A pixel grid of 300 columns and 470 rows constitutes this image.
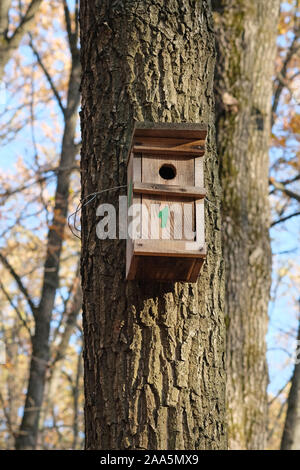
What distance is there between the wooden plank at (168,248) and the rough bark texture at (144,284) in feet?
0.78

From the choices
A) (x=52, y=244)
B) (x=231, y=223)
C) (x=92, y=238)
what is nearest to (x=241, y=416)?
(x=231, y=223)

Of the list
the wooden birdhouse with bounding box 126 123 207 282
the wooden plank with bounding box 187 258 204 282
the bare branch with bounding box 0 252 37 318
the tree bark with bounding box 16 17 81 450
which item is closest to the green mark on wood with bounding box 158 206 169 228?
the wooden birdhouse with bounding box 126 123 207 282

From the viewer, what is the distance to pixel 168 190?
2529 millimetres

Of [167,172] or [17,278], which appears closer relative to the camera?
[167,172]

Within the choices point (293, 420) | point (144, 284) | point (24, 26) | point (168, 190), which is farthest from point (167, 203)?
point (24, 26)

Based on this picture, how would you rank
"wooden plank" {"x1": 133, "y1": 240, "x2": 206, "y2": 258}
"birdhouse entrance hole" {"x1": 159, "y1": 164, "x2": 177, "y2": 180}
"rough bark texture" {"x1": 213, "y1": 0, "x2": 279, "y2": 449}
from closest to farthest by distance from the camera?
"wooden plank" {"x1": 133, "y1": 240, "x2": 206, "y2": 258}, "birdhouse entrance hole" {"x1": 159, "y1": 164, "x2": 177, "y2": 180}, "rough bark texture" {"x1": 213, "y1": 0, "x2": 279, "y2": 449}

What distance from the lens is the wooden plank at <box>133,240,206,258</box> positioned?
2408 millimetres

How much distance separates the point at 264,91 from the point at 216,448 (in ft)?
12.5

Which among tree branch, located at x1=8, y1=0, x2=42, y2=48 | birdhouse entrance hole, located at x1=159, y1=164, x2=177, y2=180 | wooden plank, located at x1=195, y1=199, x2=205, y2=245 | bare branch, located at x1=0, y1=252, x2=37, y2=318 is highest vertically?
tree branch, located at x1=8, y1=0, x2=42, y2=48

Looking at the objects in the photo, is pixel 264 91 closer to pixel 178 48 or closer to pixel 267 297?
pixel 267 297

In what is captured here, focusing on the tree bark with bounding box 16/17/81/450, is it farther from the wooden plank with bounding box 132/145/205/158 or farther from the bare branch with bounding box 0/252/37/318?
the wooden plank with bounding box 132/145/205/158

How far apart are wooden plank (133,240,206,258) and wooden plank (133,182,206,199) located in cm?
22

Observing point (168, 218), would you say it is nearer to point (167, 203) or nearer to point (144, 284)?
point (167, 203)

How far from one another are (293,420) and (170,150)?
5.33m
